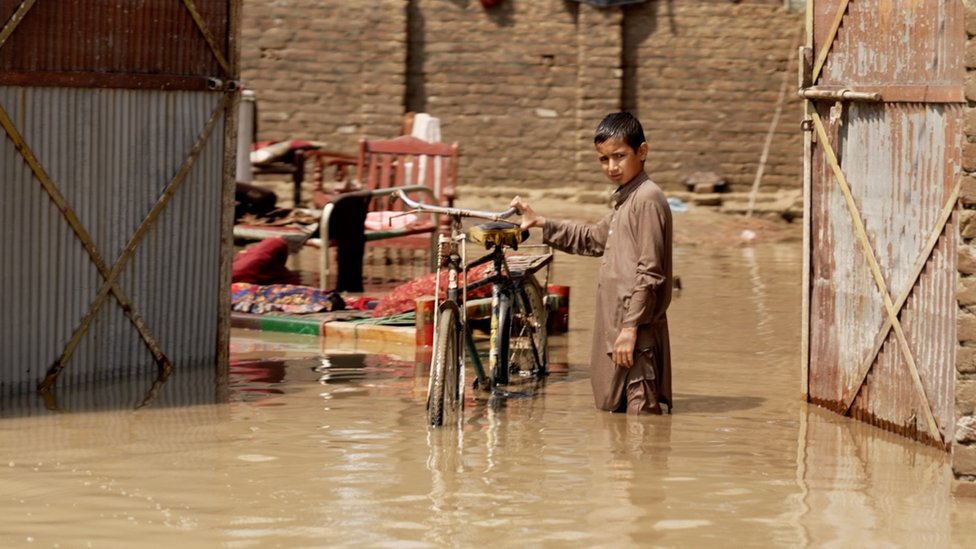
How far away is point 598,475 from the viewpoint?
20.6ft

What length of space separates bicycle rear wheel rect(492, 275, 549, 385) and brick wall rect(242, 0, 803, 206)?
9.78 metres

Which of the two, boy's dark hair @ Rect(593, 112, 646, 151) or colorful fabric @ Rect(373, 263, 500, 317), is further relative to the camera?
colorful fabric @ Rect(373, 263, 500, 317)

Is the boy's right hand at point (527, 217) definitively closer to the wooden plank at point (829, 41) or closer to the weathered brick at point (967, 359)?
the wooden plank at point (829, 41)

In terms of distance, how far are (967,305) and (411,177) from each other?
8005 millimetres

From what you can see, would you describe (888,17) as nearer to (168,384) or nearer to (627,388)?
(627,388)

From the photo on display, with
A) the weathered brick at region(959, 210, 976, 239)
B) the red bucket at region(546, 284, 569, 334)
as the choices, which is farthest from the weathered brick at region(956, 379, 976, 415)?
the red bucket at region(546, 284, 569, 334)

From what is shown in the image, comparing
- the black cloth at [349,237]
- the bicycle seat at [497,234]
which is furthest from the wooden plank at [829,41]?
the black cloth at [349,237]

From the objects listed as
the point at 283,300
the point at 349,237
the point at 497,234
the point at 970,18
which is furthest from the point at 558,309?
the point at 970,18

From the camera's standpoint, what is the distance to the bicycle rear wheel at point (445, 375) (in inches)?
275

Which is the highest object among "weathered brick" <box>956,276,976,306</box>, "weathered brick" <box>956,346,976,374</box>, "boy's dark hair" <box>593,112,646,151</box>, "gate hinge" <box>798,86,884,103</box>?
"gate hinge" <box>798,86,884,103</box>

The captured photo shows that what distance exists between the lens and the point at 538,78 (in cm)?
1844

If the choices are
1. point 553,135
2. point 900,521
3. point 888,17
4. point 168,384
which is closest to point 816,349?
point 888,17

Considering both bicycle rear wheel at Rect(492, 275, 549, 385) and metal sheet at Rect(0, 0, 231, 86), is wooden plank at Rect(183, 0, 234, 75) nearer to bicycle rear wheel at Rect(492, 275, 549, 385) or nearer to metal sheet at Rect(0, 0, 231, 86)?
metal sheet at Rect(0, 0, 231, 86)

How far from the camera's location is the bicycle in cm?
708
